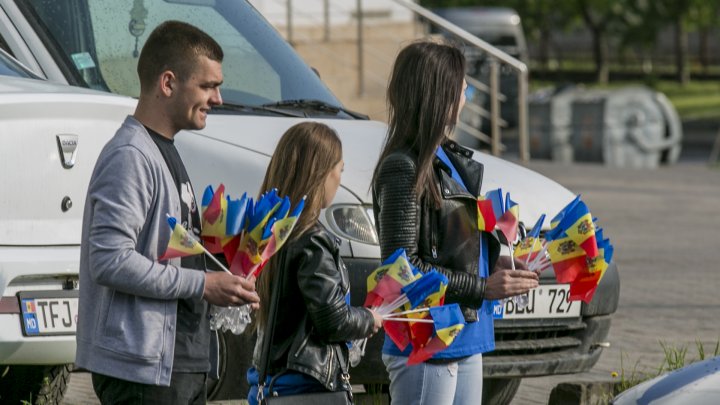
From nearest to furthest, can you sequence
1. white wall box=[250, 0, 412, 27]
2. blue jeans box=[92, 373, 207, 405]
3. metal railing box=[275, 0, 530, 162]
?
blue jeans box=[92, 373, 207, 405] → metal railing box=[275, 0, 530, 162] → white wall box=[250, 0, 412, 27]

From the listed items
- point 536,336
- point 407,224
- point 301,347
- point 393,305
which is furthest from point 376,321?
point 536,336

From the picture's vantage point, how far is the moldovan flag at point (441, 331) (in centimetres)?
406

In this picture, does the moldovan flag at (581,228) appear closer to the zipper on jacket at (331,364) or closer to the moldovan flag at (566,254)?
the moldovan flag at (566,254)

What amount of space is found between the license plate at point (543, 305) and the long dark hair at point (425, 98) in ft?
5.41

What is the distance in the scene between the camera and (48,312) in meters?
5.06

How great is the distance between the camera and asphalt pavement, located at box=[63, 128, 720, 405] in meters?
7.82

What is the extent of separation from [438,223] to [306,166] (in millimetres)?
524

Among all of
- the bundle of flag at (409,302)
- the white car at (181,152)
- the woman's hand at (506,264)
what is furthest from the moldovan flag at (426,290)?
the white car at (181,152)

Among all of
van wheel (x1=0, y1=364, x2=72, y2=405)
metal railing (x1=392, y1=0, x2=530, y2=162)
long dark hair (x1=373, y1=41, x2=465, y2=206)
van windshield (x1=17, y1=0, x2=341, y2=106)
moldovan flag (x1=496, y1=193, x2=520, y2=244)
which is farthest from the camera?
metal railing (x1=392, y1=0, x2=530, y2=162)

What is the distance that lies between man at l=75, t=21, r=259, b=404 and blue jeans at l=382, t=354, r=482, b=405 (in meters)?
0.71

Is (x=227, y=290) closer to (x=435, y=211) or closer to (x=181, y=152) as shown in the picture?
(x=435, y=211)

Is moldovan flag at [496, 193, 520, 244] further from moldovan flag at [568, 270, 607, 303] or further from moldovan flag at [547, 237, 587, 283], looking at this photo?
moldovan flag at [568, 270, 607, 303]

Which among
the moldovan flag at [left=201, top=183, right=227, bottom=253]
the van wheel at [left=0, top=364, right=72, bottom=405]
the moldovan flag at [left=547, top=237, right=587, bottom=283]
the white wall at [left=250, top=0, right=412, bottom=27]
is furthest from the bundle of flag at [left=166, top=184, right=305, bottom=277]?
the white wall at [left=250, top=0, right=412, bottom=27]

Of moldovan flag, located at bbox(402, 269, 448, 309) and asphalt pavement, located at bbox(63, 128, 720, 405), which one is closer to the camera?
moldovan flag, located at bbox(402, 269, 448, 309)
